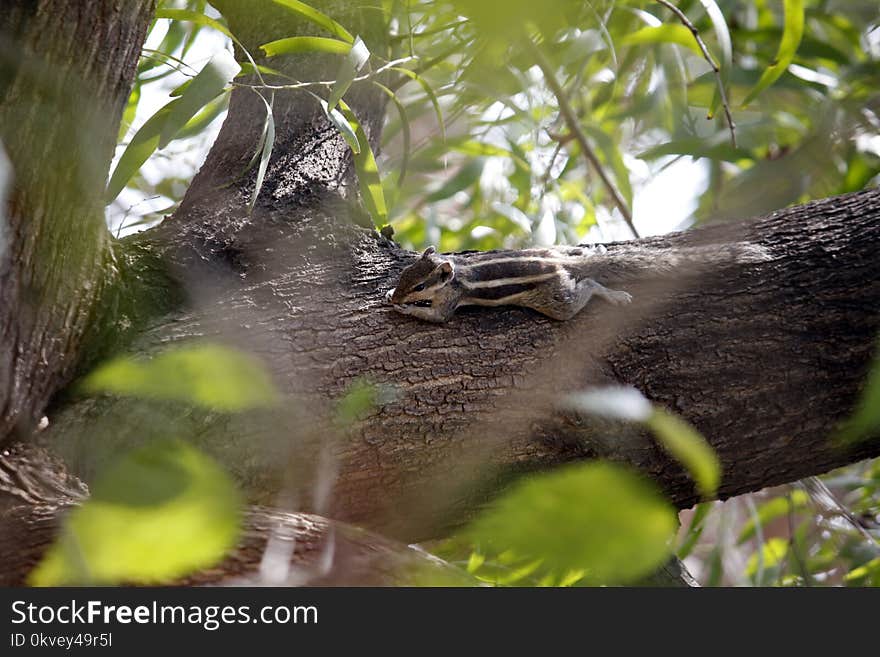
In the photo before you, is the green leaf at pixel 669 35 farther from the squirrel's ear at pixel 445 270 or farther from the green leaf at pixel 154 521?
the green leaf at pixel 154 521

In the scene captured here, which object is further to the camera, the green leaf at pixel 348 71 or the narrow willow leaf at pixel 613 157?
the narrow willow leaf at pixel 613 157

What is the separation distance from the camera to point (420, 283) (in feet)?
5.19

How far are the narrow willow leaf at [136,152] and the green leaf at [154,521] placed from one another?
88 cm

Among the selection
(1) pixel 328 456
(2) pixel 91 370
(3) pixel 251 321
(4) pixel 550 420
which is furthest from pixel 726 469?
(2) pixel 91 370

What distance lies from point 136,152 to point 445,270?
2.09 feet

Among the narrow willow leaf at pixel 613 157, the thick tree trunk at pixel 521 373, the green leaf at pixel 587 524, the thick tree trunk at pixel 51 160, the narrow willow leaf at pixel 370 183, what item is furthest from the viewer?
the narrow willow leaf at pixel 613 157

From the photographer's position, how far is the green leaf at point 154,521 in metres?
0.42

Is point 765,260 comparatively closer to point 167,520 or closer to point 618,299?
point 618,299

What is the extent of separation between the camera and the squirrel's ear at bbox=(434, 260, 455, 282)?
167 centimetres

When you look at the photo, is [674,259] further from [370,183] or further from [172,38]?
[172,38]

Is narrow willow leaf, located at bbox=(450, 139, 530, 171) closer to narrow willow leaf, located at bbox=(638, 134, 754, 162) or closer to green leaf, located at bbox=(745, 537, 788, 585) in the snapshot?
narrow willow leaf, located at bbox=(638, 134, 754, 162)

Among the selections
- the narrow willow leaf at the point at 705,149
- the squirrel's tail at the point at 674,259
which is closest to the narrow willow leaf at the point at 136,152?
the squirrel's tail at the point at 674,259

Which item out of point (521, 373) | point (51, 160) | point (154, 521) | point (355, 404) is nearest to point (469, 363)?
point (521, 373)

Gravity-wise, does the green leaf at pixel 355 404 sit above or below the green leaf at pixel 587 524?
below
